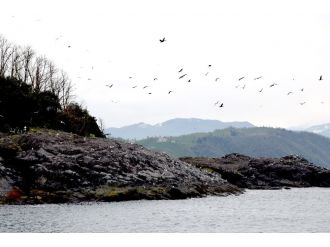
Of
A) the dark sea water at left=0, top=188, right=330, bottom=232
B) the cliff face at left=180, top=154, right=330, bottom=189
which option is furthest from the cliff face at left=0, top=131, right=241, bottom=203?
the cliff face at left=180, top=154, right=330, bottom=189

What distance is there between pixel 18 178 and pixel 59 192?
5.40 m

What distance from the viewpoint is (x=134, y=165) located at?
7938 cm

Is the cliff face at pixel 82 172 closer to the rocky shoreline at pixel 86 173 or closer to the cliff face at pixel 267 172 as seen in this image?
the rocky shoreline at pixel 86 173

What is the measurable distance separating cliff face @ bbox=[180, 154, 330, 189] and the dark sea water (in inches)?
2196

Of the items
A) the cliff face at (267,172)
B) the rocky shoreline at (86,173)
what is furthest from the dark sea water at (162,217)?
the cliff face at (267,172)

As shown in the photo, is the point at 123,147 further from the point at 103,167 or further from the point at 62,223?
the point at 62,223

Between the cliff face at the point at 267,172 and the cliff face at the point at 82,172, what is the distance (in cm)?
4319

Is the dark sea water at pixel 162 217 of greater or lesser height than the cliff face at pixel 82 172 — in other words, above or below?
below

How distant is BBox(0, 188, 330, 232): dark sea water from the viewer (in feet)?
154

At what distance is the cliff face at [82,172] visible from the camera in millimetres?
68688

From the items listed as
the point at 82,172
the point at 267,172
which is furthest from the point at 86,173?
the point at 267,172
